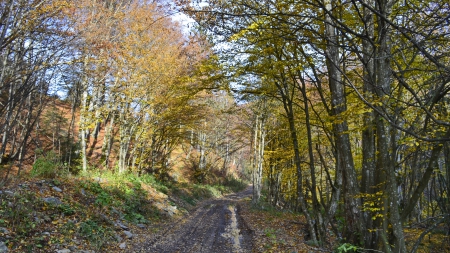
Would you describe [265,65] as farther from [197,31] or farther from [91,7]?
[91,7]

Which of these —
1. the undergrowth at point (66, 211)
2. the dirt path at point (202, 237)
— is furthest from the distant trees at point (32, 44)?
the dirt path at point (202, 237)

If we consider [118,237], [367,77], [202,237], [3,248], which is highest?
[367,77]

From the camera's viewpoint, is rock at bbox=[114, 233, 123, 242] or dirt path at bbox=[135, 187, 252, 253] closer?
rock at bbox=[114, 233, 123, 242]

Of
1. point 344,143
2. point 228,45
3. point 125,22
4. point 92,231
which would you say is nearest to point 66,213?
point 92,231

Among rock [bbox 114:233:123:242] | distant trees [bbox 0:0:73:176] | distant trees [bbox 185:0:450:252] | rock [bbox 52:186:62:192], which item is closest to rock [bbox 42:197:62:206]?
rock [bbox 52:186:62:192]

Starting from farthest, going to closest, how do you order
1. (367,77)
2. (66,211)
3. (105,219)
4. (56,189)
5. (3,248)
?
1. (105,219)
2. (56,189)
3. (66,211)
4. (367,77)
5. (3,248)

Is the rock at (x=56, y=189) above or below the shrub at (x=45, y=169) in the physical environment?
below

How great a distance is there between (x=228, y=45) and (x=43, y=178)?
21.6 ft

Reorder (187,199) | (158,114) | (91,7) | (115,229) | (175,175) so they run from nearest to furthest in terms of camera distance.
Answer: (115,229) → (91,7) → (158,114) → (187,199) → (175,175)

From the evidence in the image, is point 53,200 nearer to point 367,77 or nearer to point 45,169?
point 45,169

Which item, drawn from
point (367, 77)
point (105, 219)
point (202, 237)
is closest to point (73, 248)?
point (105, 219)

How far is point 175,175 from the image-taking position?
82.0ft

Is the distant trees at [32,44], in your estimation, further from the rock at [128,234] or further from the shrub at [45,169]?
the rock at [128,234]

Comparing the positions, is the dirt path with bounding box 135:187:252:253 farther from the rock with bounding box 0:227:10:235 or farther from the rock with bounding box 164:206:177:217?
the rock with bounding box 0:227:10:235
